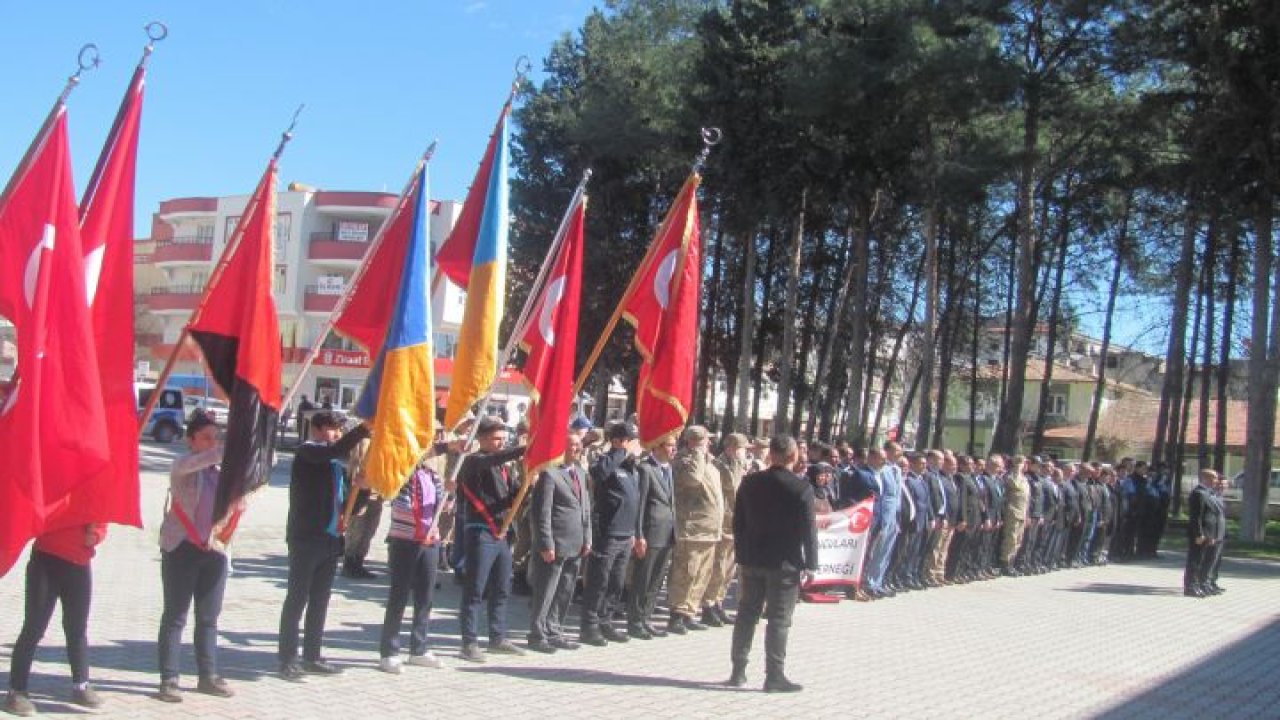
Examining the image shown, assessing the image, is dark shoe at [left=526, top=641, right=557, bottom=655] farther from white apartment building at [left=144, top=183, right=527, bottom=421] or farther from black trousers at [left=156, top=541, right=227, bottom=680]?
white apartment building at [left=144, top=183, right=527, bottom=421]

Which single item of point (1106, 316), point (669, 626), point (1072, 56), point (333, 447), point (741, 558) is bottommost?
point (669, 626)

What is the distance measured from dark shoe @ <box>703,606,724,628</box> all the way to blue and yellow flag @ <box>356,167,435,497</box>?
14.5 ft

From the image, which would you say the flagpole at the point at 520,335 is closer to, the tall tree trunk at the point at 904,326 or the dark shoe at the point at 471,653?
the dark shoe at the point at 471,653

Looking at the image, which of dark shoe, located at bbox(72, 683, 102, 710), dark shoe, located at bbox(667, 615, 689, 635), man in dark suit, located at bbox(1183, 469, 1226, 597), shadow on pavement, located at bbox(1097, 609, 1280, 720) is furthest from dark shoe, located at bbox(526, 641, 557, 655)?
man in dark suit, located at bbox(1183, 469, 1226, 597)

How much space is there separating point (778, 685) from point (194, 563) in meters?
4.16

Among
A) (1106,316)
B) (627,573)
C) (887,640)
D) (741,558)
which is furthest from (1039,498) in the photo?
(1106,316)

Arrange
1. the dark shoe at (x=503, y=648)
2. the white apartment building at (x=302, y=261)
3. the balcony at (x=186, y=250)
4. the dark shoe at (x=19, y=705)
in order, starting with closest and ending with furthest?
the dark shoe at (x=19, y=705), the dark shoe at (x=503, y=648), the white apartment building at (x=302, y=261), the balcony at (x=186, y=250)

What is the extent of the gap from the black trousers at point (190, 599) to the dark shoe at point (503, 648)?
8.06 ft

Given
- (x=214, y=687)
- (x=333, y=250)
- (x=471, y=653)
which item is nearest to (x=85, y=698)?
(x=214, y=687)

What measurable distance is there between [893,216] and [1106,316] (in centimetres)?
877

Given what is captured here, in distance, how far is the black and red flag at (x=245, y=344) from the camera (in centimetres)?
729

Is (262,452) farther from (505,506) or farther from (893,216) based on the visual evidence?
(893,216)

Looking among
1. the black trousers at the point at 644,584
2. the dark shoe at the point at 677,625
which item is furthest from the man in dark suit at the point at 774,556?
the dark shoe at the point at 677,625

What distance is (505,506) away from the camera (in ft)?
29.7
